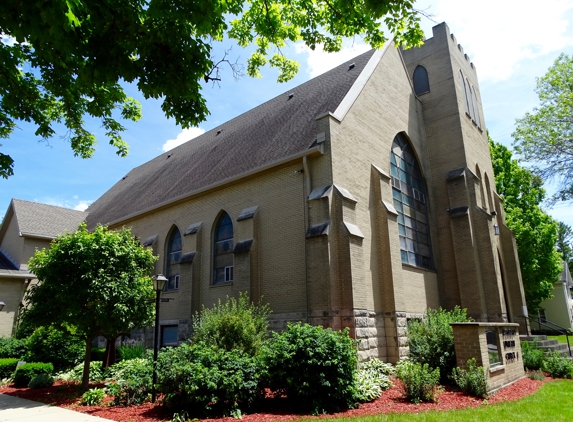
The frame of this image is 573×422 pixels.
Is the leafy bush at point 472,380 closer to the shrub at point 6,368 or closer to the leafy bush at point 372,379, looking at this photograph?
the leafy bush at point 372,379

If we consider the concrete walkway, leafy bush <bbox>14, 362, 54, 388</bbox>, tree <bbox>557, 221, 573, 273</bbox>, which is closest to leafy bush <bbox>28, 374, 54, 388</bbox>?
leafy bush <bbox>14, 362, 54, 388</bbox>

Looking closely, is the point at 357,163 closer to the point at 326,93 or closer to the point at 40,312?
the point at 326,93

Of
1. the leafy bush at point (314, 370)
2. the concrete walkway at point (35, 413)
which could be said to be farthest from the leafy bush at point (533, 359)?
the concrete walkway at point (35, 413)

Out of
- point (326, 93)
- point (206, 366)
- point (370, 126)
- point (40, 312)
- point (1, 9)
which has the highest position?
point (326, 93)

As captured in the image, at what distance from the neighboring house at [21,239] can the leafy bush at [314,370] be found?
60.2 ft

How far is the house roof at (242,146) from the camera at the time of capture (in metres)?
16.8

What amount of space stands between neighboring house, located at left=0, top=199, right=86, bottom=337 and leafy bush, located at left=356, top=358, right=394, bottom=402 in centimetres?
1869

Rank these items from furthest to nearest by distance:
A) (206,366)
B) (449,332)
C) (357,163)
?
(357,163), (449,332), (206,366)

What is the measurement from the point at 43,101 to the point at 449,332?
40.1 ft

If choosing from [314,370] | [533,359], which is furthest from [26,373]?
[533,359]

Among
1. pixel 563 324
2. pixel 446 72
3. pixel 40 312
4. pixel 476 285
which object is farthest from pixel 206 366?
pixel 563 324

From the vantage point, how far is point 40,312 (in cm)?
1215

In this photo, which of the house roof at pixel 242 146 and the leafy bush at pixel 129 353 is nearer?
the leafy bush at pixel 129 353

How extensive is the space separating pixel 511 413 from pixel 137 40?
372 inches
